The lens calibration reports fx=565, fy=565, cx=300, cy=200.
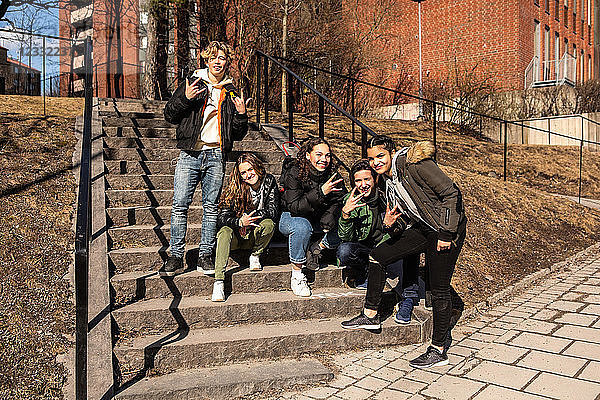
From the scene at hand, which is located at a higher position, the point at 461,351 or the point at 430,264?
the point at 430,264

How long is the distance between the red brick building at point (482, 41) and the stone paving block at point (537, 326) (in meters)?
14.8

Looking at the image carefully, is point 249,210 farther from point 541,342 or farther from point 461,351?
point 541,342

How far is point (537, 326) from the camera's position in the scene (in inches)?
190

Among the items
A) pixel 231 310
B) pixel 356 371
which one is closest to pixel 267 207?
pixel 231 310

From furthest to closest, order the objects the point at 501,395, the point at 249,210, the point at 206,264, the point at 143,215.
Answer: the point at 143,215 < the point at 249,210 < the point at 206,264 < the point at 501,395

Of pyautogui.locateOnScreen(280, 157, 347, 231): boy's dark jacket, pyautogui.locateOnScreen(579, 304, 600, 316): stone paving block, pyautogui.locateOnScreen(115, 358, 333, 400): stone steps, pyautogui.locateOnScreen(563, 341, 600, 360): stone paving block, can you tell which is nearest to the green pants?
pyautogui.locateOnScreen(280, 157, 347, 231): boy's dark jacket

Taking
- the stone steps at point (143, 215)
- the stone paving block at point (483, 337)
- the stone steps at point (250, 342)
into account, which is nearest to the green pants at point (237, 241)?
the stone steps at point (250, 342)

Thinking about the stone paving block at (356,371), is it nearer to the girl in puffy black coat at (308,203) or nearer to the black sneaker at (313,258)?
the girl in puffy black coat at (308,203)

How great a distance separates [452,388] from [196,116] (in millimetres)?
2846

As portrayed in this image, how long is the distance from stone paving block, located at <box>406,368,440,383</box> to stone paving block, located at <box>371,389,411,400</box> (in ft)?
0.86

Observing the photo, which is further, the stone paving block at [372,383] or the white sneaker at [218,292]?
the white sneaker at [218,292]

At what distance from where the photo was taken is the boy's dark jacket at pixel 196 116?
15.0 ft

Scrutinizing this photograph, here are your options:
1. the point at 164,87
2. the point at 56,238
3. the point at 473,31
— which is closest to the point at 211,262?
the point at 56,238

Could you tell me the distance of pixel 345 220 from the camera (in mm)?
4617
